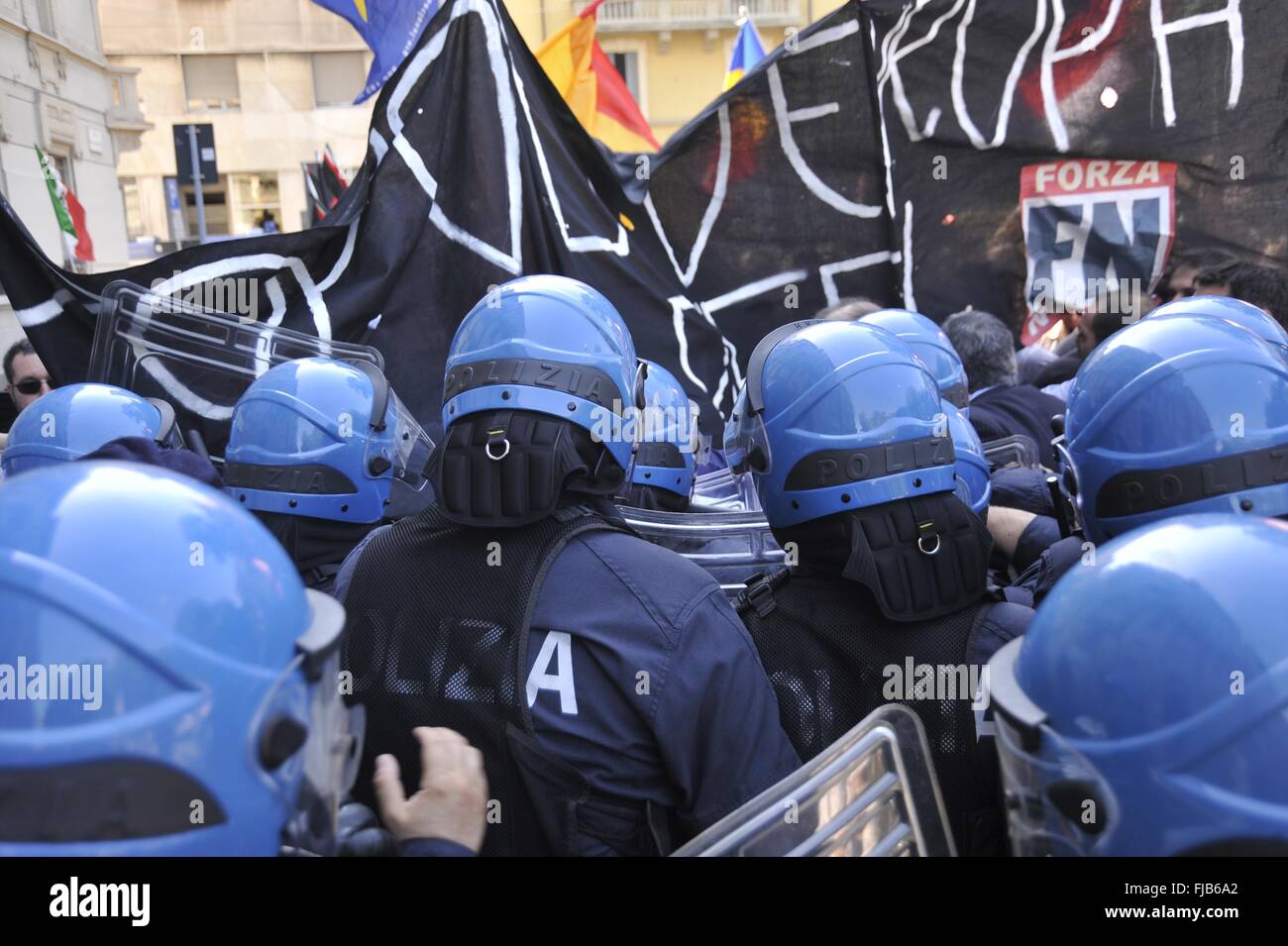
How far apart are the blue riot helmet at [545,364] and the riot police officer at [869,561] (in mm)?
370

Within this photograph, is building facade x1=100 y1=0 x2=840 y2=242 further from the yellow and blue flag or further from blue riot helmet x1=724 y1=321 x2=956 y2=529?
blue riot helmet x1=724 y1=321 x2=956 y2=529

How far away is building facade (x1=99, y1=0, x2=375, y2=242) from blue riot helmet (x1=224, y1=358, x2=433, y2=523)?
32.3 meters

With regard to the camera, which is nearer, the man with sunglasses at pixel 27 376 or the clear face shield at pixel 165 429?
the clear face shield at pixel 165 429

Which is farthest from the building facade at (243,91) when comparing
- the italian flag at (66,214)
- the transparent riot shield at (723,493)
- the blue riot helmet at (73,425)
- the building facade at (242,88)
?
the blue riot helmet at (73,425)

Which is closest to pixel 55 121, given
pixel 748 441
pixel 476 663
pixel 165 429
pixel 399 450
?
pixel 165 429

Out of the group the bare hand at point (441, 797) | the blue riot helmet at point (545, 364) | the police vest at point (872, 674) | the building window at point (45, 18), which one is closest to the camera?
the bare hand at point (441, 797)

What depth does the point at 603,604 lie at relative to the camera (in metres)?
1.92

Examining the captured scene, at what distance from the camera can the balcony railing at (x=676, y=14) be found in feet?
97.8

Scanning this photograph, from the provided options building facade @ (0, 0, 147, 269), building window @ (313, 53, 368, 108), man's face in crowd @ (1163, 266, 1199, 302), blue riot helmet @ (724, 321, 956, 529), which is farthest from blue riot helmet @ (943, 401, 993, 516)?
building window @ (313, 53, 368, 108)

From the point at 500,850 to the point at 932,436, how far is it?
4.07 feet

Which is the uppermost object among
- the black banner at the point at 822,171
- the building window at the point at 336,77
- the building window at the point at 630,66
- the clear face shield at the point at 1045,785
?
the building window at the point at 336,77

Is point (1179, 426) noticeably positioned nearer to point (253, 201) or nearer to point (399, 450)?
point (399, 450)

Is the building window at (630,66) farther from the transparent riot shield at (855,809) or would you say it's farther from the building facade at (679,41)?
the transparent riot shield at (855,809)
